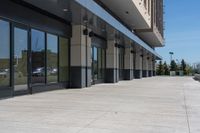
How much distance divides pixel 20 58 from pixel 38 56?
A: 211cm

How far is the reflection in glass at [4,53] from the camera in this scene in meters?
15.2

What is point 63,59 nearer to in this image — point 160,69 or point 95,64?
point 95,64

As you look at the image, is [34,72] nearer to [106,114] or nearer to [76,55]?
[76,55]

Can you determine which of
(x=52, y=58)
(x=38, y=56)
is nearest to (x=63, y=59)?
(x=52, y=58)

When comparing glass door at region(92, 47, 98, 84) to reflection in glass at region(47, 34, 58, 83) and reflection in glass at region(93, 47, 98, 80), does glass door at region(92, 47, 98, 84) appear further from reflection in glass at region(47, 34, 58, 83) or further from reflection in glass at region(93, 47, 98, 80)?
reflection in glass at region(47, 34, 58, 83)

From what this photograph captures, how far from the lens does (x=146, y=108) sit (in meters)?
12.8

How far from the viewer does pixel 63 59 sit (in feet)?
74.6

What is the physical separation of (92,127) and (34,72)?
9.86 meters

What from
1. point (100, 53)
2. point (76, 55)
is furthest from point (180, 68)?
point (76, 55)

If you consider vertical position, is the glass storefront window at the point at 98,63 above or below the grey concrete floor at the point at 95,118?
above

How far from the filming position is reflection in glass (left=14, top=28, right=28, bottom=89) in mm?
16328

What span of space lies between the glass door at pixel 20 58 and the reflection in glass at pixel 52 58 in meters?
2.89

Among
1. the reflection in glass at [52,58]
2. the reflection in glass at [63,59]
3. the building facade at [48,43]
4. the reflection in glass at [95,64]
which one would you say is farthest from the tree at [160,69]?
the reflection in glass at [52,58]

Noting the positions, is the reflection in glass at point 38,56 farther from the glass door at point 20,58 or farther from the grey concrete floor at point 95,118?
the grey concrete floor at point 95,118
